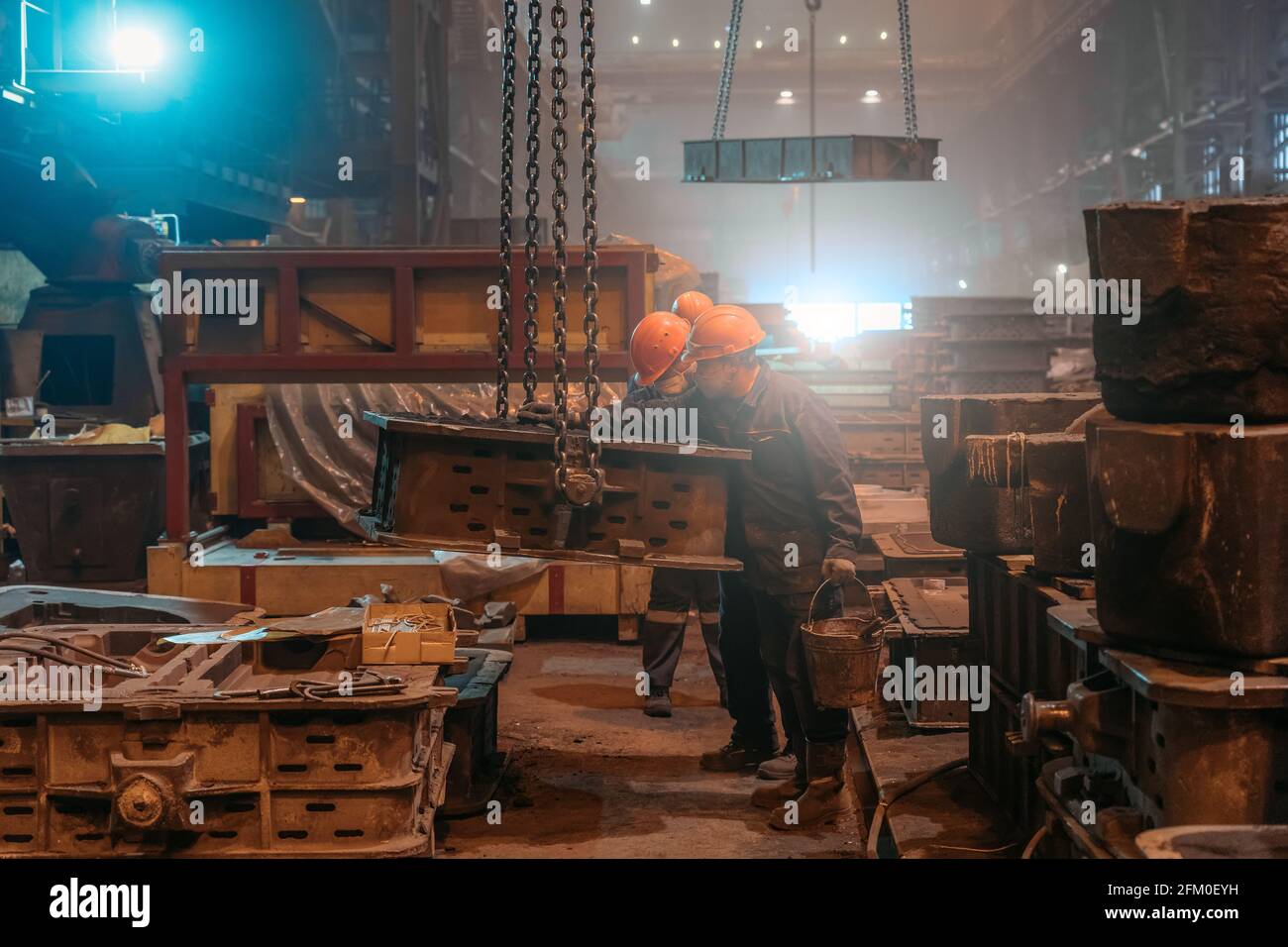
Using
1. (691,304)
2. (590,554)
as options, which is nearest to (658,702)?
(691,304)

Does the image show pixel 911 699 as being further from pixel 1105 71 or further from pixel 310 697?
pixel 1105 71

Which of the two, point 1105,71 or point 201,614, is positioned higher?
point 1105,71

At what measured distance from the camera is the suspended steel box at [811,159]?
11.0 metres

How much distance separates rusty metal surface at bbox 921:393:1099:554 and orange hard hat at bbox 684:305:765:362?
102cm

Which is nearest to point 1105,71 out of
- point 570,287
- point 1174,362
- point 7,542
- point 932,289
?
point 932,289

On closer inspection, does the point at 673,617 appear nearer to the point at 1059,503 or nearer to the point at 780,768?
the point at 780,768

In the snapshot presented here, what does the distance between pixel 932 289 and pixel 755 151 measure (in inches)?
928

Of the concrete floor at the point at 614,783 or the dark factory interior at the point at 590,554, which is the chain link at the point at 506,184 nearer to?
the dark factory interior at the point at 590,554

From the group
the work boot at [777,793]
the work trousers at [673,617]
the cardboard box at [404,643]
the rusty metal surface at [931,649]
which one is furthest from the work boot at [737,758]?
the cardboard box at [404,643]

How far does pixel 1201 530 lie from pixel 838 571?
2174 millimetres

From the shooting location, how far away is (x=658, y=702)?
651 centimetres

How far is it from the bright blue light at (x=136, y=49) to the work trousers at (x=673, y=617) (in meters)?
8.85

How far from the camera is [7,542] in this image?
953cm

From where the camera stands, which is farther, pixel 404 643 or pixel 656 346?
pixel 656 346
